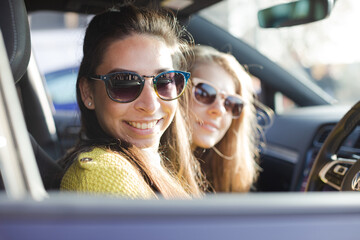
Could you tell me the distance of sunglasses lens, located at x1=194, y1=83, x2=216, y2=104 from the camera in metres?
2.26

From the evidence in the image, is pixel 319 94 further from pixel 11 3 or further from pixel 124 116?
pixel 11 3

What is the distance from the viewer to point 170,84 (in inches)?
62.5

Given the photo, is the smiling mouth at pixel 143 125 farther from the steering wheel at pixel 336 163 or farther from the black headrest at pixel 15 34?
the steering wheel at pixel 336 163

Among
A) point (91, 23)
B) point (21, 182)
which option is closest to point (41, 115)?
point (91, 23)

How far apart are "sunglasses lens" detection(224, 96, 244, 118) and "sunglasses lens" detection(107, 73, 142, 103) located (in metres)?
0.98

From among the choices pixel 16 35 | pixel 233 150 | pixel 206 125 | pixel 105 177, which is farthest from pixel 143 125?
pixel 233 150

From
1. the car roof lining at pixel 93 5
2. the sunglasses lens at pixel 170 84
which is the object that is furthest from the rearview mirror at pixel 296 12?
the sunglasses lens at pixel 170 84

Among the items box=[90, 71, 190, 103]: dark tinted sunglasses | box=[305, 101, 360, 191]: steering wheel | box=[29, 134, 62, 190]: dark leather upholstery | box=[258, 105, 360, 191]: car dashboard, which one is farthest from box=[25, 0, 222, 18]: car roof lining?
box=[258, 105, 360, 191]: car dashboard

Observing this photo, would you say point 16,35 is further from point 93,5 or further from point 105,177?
point 93,5

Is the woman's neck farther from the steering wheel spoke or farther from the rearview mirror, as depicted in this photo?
the rearview mirror

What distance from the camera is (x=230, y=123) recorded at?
2480 mm

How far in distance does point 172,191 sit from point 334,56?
14859mm

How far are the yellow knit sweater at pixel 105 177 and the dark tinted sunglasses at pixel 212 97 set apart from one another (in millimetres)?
1002

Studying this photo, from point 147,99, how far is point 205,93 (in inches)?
31.3
